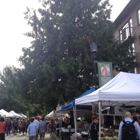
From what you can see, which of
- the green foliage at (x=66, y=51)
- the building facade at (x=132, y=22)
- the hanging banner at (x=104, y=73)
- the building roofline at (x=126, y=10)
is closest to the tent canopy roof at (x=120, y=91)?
the hanging banner at (x=104, y=73)

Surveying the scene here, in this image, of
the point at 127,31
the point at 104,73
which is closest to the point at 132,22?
the point at 127,31

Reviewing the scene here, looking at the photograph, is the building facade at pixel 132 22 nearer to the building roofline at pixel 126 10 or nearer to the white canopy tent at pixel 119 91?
the building roofline at pixel 126 10

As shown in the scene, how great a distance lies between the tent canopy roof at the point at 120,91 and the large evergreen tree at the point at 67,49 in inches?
396

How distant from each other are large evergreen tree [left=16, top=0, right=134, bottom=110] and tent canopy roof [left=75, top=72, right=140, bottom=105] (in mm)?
10046

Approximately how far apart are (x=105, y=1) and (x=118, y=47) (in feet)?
14.3

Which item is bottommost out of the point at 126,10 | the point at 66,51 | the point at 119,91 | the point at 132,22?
the point at 119,91

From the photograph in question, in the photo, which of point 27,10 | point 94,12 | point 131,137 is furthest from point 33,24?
point 131,137

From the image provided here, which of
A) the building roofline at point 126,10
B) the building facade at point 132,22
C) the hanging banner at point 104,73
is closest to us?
the hanging banner at point 104,73

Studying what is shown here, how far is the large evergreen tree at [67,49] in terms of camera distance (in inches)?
809

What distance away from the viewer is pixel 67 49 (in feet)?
70.3

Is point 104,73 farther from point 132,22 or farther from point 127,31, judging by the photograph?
point 127,31

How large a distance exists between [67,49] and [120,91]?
13303 mm

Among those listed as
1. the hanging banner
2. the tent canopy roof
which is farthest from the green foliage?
the tent canopy roof

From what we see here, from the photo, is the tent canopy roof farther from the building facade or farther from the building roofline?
the building roofline
